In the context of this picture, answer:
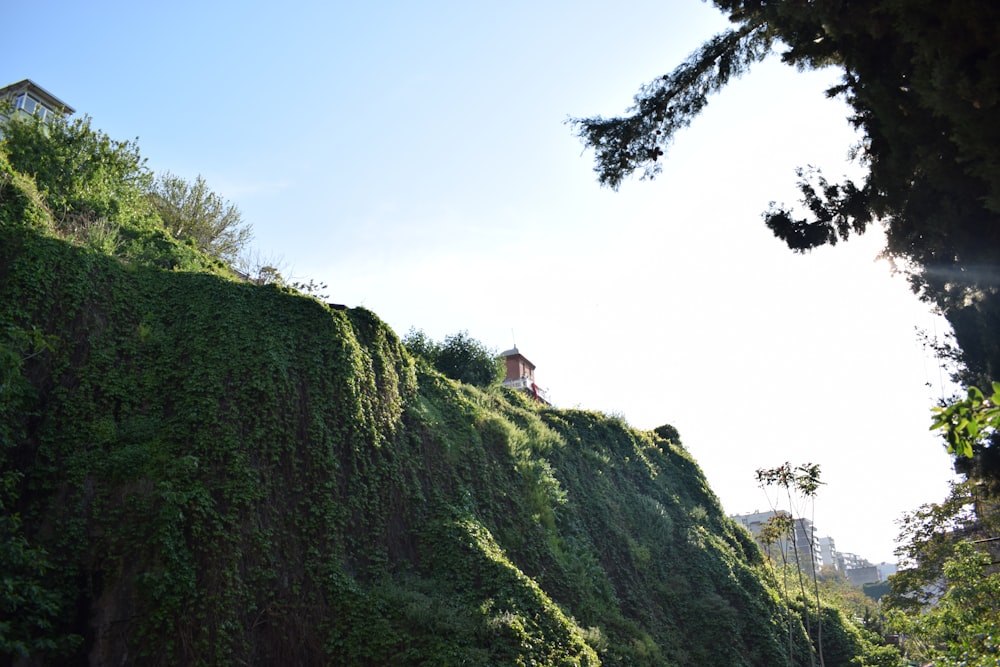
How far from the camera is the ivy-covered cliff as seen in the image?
7.77 meters

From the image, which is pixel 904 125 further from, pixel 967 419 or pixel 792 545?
pixel 792 545

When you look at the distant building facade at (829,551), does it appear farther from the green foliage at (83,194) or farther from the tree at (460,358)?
the green foliage at (83,194)

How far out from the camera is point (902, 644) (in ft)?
67.8

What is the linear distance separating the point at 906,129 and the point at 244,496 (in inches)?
344

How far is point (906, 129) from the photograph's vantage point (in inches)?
210

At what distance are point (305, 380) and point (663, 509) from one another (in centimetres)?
1258

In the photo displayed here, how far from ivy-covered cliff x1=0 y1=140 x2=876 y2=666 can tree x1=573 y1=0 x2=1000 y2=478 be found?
6224mm

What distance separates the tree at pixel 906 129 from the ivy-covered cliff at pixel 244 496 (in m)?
6.22

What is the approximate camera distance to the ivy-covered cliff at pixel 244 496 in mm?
7766

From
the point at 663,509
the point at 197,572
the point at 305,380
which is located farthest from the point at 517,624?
the point at 663,509

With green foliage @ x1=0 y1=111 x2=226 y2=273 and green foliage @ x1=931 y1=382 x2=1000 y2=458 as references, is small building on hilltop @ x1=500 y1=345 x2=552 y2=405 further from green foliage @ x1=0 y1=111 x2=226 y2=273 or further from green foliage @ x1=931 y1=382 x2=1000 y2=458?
green foliage @ x1=931 y1=382 x2=1000 y2=458

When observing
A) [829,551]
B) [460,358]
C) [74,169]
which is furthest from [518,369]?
[829,551]

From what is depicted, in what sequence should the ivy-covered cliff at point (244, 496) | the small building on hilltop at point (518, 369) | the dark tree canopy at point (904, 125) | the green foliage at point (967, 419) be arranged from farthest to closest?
the small building on hilltop at point (518, 369), the ivy-covered cliff at point (244, 496), the dark tree canopy at point (904, 125), the green foliage at point (967, 419)

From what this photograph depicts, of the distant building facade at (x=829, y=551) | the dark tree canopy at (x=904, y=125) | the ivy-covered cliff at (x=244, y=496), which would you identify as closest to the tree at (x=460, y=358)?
the ivy-covered cliff at (x=244, y=496)
